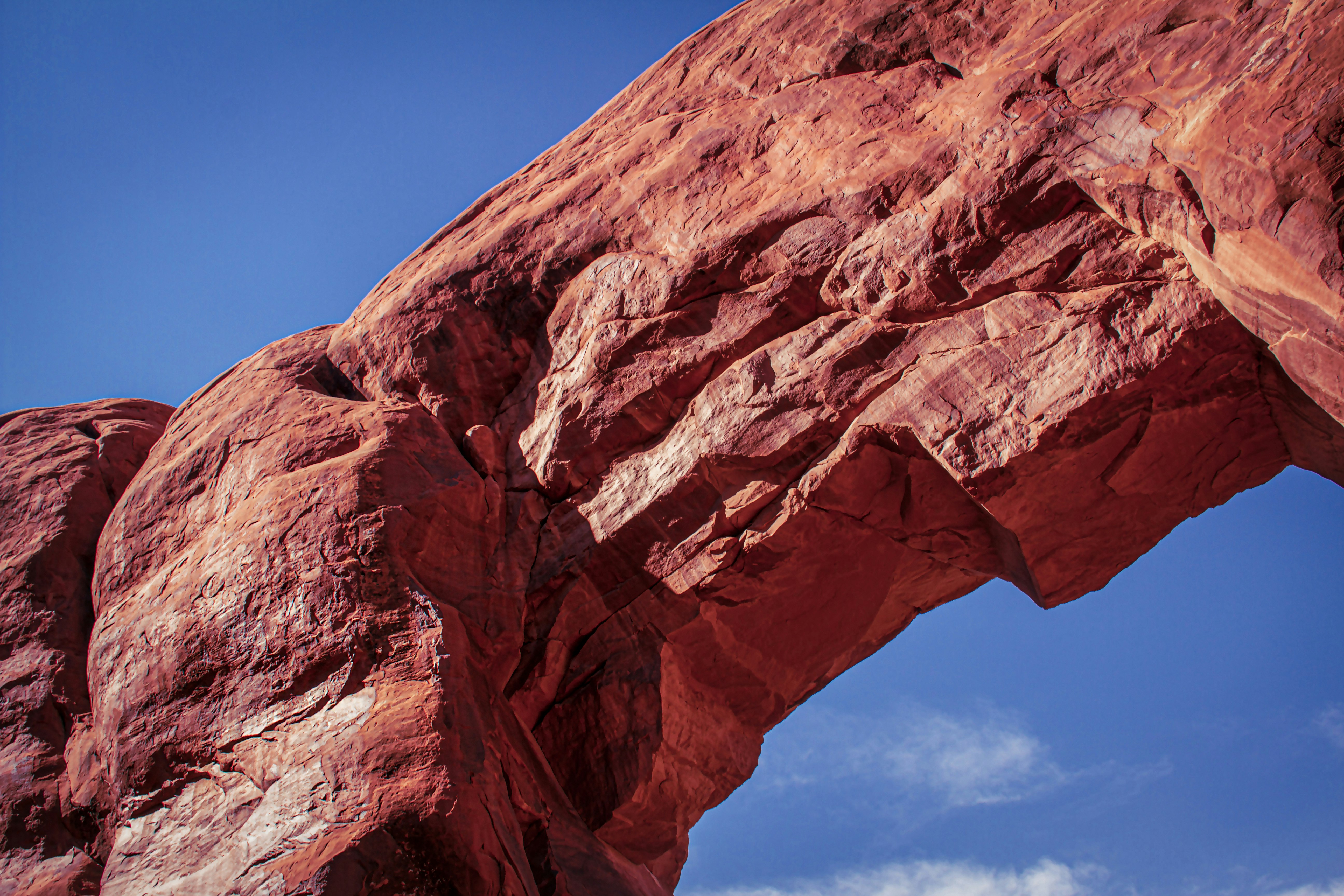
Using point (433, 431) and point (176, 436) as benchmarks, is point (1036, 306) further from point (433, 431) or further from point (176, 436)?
point (176, 436)

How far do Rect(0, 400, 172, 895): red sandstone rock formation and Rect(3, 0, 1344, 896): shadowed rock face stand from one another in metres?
0.71

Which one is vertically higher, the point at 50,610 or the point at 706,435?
the point at 706,435

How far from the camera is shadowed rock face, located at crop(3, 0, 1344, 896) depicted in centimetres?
803

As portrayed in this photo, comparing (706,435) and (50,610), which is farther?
(50,610)

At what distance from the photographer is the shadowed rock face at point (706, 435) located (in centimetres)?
803

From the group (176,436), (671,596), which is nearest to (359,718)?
(671,596)

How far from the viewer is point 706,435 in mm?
10727

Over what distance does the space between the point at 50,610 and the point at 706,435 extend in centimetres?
918

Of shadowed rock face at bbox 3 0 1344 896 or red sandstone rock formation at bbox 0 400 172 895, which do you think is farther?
red sandstone rock formation at bbox 0 400 172 895

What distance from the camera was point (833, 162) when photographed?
1060 centimetres

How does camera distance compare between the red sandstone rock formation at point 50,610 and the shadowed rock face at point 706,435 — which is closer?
the shadowed rock face at point 706,435

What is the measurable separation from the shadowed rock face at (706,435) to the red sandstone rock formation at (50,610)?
709 millimetres

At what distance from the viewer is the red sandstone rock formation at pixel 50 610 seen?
1005 centimetres

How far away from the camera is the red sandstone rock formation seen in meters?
10.0
